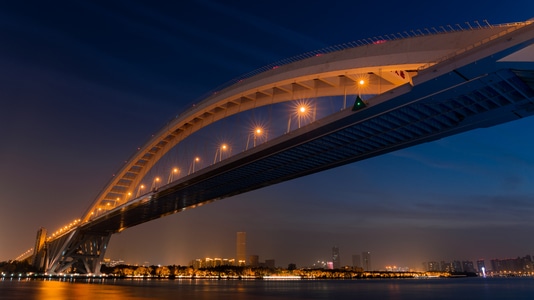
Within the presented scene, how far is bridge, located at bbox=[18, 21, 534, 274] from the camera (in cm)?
1750

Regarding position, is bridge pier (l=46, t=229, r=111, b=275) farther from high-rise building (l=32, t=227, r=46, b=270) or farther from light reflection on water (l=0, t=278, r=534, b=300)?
light reflection on water (l=0, t=278, r=534, b=300)

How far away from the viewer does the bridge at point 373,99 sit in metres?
17.5

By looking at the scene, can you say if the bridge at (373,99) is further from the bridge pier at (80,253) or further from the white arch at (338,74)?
the bridge pier at (80,253)

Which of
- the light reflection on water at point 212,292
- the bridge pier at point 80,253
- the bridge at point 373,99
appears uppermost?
the bridge at point 373,99

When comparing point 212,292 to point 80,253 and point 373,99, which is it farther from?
point 80,253

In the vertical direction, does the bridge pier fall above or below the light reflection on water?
above

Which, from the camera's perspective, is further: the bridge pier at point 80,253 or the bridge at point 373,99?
the bridge pier at point 80,253

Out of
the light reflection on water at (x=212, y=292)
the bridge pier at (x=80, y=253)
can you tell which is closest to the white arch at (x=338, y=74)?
the light reflection on water at (x=212, y=292)

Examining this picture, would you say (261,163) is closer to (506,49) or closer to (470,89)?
(470,89)

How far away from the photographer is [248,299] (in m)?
27.8

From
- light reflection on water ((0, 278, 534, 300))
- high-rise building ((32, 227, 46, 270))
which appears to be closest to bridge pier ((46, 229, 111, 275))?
high-rise building ((32, 227, 46, 270))

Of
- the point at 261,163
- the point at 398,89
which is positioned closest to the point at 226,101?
the point at 261,163

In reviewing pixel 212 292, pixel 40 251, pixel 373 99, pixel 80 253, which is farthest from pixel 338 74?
pixel 40 251

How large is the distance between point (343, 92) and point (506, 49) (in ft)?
42.1
